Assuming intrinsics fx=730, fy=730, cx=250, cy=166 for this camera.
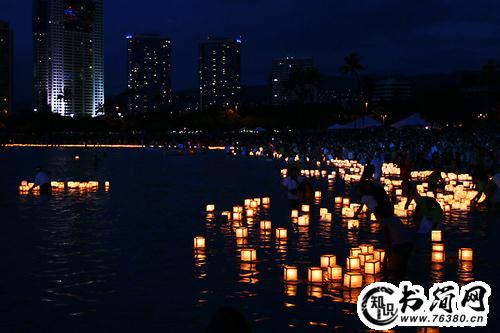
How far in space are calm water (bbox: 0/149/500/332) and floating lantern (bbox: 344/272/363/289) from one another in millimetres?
290

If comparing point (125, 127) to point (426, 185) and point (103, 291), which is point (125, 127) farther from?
point (103, 291)

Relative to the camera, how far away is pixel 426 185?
2623 cm

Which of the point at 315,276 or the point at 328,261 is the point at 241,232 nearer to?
the point at 328,261

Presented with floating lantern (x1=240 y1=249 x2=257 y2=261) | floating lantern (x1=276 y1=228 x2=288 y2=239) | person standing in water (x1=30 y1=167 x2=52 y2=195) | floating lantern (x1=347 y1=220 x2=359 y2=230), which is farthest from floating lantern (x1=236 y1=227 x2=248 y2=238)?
person standing in water (x1=30 y1=167 x2=52 y2=195)

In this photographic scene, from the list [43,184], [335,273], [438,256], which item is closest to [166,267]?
[335,273]

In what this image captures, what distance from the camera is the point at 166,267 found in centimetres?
1261

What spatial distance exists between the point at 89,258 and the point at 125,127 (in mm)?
143264

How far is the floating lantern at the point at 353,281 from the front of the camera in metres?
10.9

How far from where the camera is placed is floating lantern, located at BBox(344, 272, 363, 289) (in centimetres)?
1090

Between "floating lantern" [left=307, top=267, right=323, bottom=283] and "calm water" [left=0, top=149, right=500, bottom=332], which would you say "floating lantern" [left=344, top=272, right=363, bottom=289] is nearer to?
"calm water" [left=0, top=149, right=500, bottom=332]

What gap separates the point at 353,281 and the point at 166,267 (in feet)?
11.3

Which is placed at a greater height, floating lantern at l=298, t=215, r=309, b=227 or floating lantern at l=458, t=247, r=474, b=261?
floating lantern at l=298, t=215, r=309, b=227

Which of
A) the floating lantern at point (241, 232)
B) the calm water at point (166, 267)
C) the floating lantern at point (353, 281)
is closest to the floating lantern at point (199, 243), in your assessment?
the calm water at point (166, 267)

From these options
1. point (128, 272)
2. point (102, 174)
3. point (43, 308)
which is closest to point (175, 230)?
point (128, 272)
